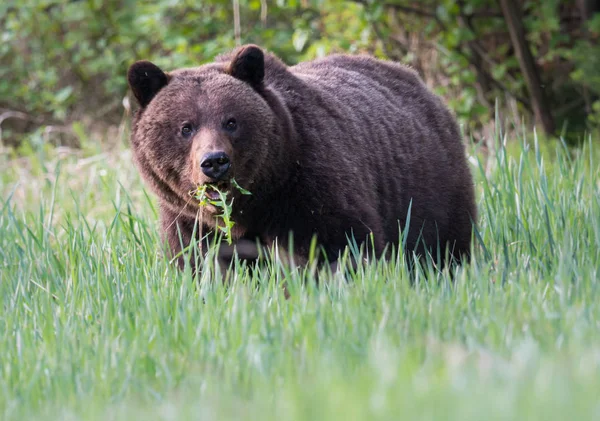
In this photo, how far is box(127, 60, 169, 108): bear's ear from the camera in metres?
4.90

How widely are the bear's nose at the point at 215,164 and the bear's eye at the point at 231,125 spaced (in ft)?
1.11

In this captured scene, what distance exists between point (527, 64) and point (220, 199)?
538 cm

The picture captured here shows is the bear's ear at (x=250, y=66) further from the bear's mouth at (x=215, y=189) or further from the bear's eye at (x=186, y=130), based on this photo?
the bear's mouth at (x=215, y=189)

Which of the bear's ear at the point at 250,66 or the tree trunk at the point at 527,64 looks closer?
the bear's ear at the point at 250,66

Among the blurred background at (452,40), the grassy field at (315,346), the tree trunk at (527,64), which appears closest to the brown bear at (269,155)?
the grassy field at (315,346)

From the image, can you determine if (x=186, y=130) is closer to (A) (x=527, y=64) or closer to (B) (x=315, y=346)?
(B) (x=315, y=346)

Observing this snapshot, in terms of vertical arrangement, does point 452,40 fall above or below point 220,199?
above

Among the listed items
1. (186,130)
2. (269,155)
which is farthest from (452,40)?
(186,130)

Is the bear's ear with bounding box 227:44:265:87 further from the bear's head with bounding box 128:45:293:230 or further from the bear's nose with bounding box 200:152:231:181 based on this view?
the bear's nose with bounding box 200:152:231:181

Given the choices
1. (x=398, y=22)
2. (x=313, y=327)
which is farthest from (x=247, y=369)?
(x=398, y=22)

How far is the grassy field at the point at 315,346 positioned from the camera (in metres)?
2.29

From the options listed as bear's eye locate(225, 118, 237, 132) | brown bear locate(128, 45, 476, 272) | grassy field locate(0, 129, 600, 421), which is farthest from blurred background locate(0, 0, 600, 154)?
grassy field locate(0, 129, 600, 421)

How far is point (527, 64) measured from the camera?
9141 millimetres

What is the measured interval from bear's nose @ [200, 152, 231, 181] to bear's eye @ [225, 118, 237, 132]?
0.34 metres
